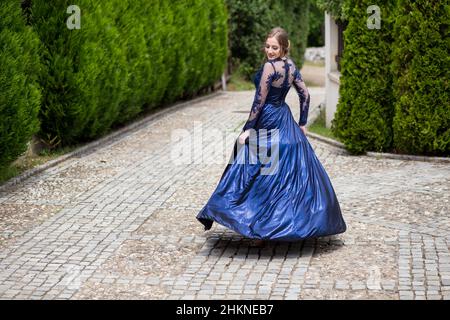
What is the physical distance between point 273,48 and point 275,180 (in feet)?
3.67

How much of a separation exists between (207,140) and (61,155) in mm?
2449

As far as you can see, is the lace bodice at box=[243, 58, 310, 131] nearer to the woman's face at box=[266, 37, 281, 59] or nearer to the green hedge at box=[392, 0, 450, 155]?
the woman's face at box=[266, 37, 281, 59]

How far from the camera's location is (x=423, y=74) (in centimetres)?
1167

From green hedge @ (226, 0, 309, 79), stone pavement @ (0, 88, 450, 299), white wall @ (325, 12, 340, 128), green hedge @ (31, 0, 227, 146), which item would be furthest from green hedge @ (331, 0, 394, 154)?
green hedge @ (226, 0, 309, 79)

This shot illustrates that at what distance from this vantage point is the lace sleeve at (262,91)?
7523 mm

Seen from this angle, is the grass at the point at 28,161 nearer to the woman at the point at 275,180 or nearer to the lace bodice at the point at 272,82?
the woman at the point at 275,180

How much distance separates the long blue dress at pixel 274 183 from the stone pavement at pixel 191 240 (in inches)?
11.4

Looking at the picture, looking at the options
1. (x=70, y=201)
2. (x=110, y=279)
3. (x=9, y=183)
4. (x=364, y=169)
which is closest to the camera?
(x=110, y=279)

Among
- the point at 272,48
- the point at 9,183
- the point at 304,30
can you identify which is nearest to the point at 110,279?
the point at 272,48

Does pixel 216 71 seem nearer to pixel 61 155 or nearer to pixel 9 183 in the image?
pixel 61 155

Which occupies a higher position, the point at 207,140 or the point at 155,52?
the point at 155,52

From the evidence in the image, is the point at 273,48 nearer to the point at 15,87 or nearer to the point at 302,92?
the point at 302,92

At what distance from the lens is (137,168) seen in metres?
11.5

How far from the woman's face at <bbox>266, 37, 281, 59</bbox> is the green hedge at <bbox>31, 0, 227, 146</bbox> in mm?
5176
